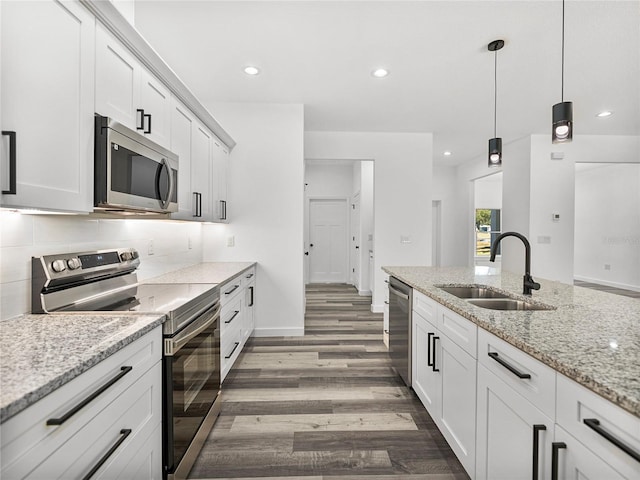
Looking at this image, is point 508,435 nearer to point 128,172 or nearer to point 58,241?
point 128,172

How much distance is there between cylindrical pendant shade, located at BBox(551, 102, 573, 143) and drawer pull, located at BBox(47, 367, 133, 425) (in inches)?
102

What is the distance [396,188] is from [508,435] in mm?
4282

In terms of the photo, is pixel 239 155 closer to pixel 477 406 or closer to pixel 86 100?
pixel 86 100

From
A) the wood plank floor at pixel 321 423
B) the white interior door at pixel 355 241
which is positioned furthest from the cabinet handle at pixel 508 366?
the white interior door at pixel 355 241

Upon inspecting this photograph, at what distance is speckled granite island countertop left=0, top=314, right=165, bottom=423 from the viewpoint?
0.78 m

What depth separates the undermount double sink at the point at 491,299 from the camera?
1.81m

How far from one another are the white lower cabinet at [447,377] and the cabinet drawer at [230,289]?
139cm

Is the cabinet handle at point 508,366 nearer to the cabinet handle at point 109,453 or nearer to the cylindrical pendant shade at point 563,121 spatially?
the cabinet handle at point 109,453

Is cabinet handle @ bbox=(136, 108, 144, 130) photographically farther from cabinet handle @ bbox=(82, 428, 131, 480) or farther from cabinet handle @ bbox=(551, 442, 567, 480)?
cabinet handle @ bbox=(551, 442, 567, 480)

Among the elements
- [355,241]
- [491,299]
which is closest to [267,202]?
[491,299]

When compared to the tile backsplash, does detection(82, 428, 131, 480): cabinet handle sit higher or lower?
lower

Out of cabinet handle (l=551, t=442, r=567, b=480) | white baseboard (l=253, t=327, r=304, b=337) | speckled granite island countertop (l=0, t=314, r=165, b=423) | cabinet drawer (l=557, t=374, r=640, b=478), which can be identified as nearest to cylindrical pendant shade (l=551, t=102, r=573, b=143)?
cabinet drawer (l=557, t=374, r=640, b=478)

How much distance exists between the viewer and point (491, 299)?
204 centimetres

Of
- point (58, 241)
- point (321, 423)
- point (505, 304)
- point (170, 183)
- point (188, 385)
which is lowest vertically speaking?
point (321, 423)
